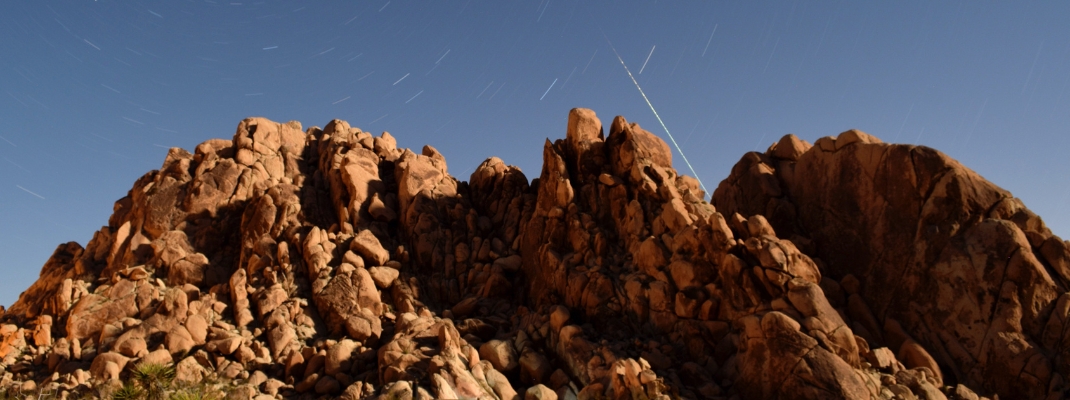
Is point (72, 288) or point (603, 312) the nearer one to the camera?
point (603, 312)

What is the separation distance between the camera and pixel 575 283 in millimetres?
33469

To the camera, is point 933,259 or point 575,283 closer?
point 933,259

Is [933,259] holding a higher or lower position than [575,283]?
lower

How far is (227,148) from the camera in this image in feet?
146

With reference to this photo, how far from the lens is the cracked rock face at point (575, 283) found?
26609 millimetres

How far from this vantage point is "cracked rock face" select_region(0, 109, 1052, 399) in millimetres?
26609

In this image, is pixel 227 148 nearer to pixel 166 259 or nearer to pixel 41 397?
pixel 166 259

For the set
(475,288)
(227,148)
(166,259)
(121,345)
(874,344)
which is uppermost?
(227,148)

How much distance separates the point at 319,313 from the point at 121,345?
8.21 meters

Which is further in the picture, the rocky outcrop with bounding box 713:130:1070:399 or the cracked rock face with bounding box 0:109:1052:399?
the cracked rock face with bounding box 0:109:1052:399

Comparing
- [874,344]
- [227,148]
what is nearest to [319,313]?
[227,148]

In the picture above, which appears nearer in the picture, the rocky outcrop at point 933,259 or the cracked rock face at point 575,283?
the rocky outcrop at point 933,259

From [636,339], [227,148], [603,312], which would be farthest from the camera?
[227,148]

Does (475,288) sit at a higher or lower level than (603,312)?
higher
